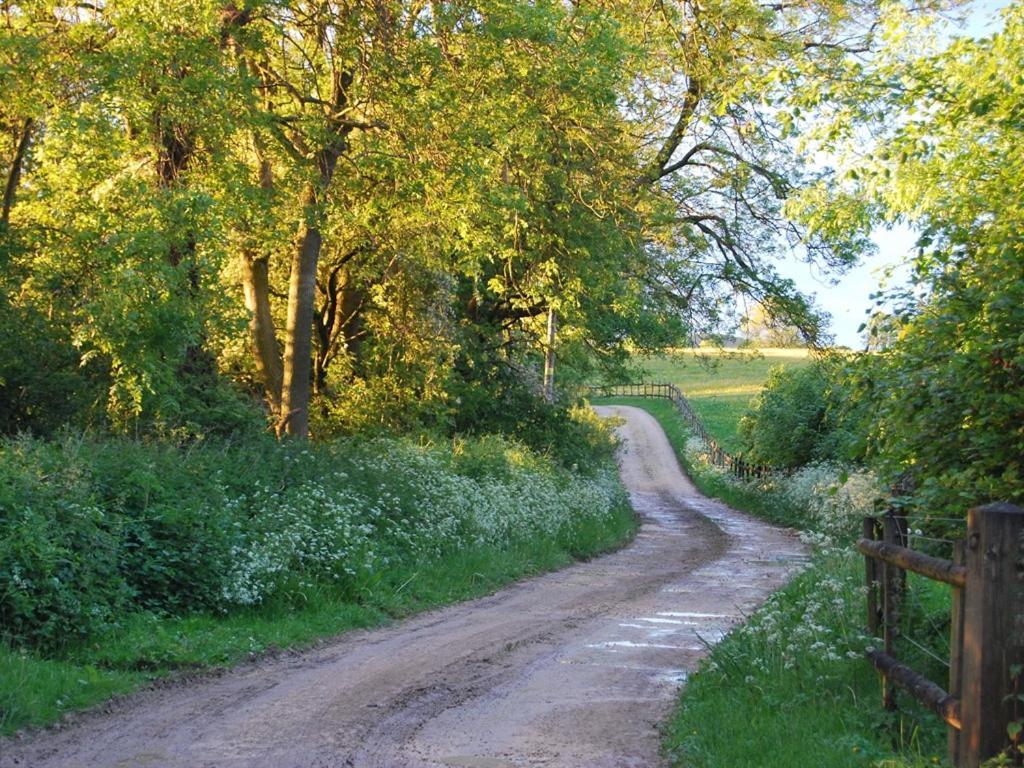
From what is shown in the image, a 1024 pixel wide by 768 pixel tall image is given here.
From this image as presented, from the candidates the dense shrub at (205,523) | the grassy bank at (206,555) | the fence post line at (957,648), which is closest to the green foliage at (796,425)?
the dense shrub at (205,523)

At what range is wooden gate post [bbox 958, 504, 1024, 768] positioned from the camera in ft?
17.6

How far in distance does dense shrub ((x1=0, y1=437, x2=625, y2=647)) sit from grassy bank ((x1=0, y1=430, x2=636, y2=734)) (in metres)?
0.02

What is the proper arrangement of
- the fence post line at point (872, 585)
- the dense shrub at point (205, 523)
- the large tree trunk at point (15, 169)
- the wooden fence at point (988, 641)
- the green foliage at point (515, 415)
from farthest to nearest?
the green foliage at point (515, 415) < the large tree trunk at point (15, 169) < the dense shrub at point (205, 523) < the fence post line at point (872, 585) < the wooden fence at point (988, 641)

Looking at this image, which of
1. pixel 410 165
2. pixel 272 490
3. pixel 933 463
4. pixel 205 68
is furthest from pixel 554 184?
pixel 933 463

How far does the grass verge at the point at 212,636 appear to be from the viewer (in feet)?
27.0

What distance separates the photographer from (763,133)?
849 inches

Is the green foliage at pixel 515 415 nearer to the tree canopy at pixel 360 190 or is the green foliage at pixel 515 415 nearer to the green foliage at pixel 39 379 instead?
the tree canopy at pixel 360 190

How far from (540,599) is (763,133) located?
11328mm

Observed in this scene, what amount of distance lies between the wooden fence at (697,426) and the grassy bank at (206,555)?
813 inches

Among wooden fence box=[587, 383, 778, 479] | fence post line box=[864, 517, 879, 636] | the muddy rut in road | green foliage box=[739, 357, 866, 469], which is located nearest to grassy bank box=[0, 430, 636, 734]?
the muddy rut in road

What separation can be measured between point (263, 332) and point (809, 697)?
16.0m

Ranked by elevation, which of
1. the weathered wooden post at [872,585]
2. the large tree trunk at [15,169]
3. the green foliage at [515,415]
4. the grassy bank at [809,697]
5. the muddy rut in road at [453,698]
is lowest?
the muddy rut in road at [453,698]

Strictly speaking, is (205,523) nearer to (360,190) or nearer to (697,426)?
(360,190)

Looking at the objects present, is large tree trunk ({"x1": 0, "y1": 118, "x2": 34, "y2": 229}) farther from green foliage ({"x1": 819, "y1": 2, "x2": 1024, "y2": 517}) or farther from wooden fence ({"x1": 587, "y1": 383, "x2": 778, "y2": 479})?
wooden fence ({"x1": 587, "y1": 383, "x2": 778, "y2": 479})
